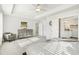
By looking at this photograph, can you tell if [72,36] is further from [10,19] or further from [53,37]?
[10,19]

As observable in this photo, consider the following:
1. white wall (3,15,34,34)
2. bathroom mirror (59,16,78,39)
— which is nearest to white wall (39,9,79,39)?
bathroom mirror (59,16,78,39)

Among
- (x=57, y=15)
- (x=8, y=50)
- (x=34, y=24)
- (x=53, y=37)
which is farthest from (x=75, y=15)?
(x=8, y=50)

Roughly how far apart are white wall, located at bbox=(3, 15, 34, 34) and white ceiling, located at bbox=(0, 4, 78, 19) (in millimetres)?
71

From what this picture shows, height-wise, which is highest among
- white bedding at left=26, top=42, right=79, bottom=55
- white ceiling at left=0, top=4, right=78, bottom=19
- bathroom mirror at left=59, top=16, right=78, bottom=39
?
white ceiling at left=0, top=4, right=78, bottom=19

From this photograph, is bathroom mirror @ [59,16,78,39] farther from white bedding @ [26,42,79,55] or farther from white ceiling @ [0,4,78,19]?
white ceiling @ [0,4,78,19]

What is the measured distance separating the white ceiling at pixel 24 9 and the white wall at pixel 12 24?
0.23 feet

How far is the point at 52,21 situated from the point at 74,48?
590mm

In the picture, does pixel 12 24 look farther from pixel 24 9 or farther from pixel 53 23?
pixel 53 23

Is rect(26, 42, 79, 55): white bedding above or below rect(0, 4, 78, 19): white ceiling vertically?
below

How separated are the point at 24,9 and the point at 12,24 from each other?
1.08ft

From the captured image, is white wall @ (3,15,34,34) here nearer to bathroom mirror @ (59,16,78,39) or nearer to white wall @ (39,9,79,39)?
white wall @ (39,9,79,39)

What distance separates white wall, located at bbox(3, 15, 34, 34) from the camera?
6.59ft

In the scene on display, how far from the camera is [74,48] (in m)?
2.00

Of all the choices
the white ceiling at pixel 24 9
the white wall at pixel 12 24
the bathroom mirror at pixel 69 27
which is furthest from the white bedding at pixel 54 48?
the white ceiling at pixel 24 9
